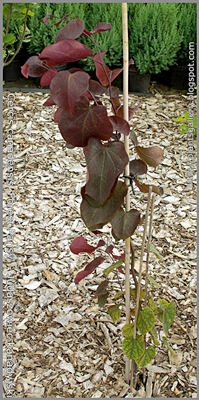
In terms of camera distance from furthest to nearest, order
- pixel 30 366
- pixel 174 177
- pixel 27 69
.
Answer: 1. pixel 174 177
2. pixel 30 366
3. pixel 27 69

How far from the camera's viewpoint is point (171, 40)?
137 inches

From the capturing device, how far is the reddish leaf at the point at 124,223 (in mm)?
1130

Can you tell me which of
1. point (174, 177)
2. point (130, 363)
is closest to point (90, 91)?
point (130, 363)

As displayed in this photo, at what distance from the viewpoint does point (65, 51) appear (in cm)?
96

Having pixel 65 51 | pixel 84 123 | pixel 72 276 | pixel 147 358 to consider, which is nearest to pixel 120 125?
pixel 84 123

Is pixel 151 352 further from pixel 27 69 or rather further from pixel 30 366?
pixel 27 69

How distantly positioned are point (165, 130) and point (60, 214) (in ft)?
3.30

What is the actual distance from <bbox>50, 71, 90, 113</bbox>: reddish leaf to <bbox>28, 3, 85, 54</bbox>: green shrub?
8.61 ft

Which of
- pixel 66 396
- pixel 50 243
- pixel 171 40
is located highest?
pixel 171 40

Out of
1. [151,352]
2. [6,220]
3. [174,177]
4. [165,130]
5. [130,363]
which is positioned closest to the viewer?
[151,352]

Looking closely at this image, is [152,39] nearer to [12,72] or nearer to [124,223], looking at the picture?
[12,72]

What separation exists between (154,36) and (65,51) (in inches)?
106

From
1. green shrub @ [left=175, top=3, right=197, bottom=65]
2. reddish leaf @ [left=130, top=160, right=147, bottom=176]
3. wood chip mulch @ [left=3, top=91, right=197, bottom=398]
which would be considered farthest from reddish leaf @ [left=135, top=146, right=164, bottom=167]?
green shrub @ [left=175, top=3, right=197, bottom=65]

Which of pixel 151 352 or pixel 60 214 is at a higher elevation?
pixel 60 214
